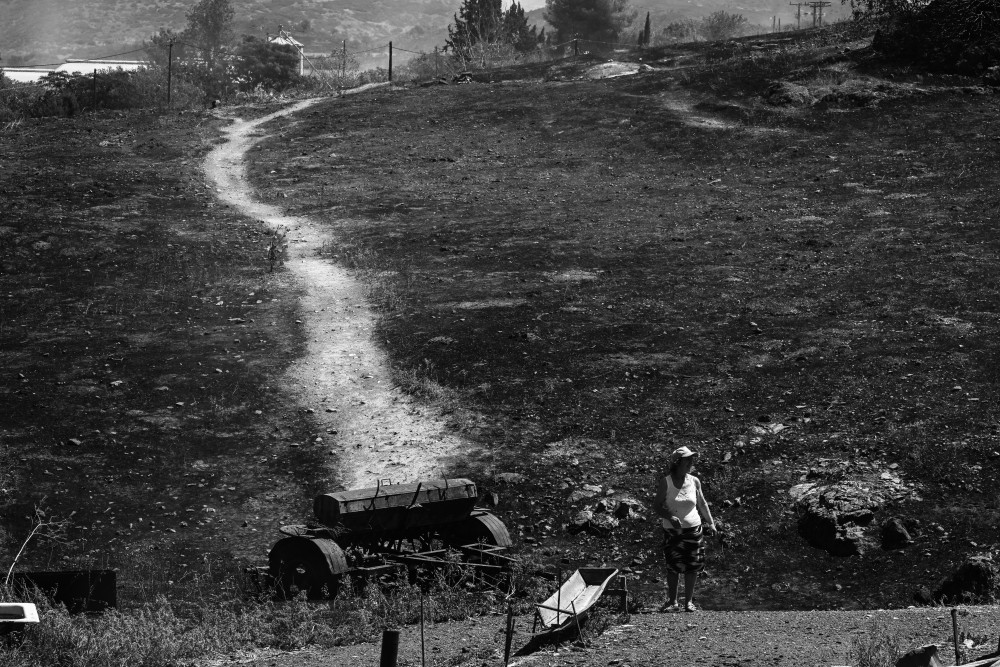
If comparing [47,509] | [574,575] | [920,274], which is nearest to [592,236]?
[920,274]

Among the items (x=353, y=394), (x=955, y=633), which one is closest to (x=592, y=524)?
(x=353, y=394)

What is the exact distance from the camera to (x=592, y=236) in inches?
1267

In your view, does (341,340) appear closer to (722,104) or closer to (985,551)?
(985,551)

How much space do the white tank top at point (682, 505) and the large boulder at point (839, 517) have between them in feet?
12.8

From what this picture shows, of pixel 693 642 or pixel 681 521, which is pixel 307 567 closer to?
pixel 681 521

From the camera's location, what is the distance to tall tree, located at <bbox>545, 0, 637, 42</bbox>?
104812 millimetres

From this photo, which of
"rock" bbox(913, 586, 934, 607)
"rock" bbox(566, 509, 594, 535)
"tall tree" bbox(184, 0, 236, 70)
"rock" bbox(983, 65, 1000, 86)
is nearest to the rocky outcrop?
"rock" bbox(566, 509, 594, 535)

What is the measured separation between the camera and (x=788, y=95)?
156 ft

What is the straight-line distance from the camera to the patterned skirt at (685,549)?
12.3 m

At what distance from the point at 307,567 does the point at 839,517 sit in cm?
739

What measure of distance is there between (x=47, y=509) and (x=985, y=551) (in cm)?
1322

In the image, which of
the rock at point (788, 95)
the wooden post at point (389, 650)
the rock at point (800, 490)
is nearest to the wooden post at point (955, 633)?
the wooden post at point (389, 650)

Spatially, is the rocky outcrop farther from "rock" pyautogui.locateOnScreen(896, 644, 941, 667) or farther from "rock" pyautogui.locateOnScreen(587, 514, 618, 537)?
"rock" pyautogui.locateOnScreen(896, 644, 941, 667)

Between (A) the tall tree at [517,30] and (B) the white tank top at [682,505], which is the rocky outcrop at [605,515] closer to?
(B) the white tank top at [682,505]
